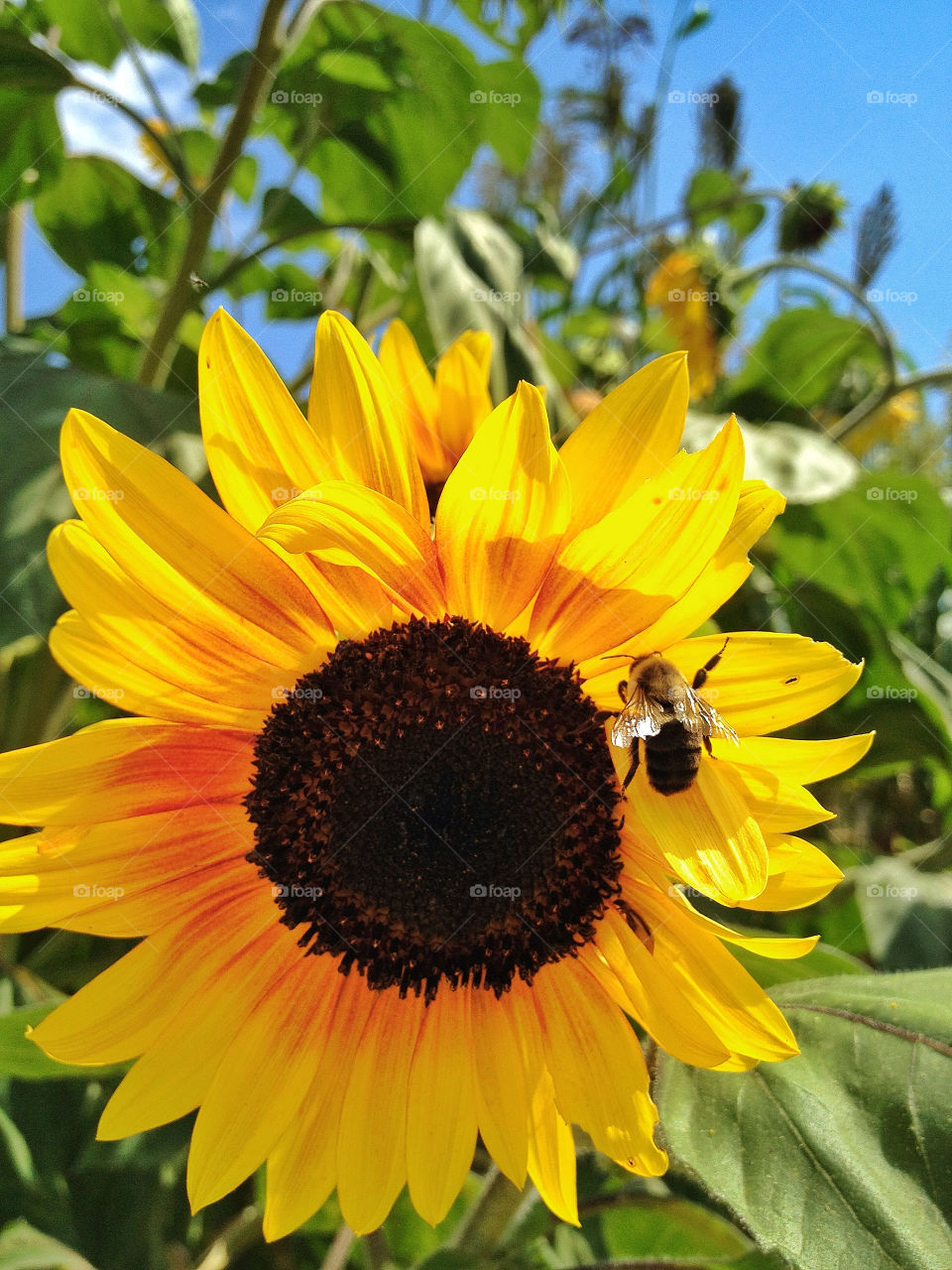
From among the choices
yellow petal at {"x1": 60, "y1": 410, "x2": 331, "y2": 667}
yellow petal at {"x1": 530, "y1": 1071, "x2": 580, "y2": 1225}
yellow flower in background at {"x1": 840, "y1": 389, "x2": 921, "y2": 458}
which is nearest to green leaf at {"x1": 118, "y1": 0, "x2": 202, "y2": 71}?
yellow petal at {"x1": 60, "y1": 410, "x2": 331, "y2": 667}

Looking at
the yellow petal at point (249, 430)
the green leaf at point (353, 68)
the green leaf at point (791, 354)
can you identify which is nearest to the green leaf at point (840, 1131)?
the yellow petal at point (249, 430)

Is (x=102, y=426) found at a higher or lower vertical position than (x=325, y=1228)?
higher

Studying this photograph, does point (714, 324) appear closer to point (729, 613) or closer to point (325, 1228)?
point (729, 613)

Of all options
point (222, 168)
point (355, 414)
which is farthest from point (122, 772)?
point (222, 168)

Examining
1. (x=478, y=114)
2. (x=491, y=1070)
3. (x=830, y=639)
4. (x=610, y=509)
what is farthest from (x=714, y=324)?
(x=491, y=1070)

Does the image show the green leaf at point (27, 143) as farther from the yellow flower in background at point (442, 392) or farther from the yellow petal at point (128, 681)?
the yellow petal at point (128, 681)

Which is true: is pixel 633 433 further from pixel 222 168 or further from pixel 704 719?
pixel 222 168

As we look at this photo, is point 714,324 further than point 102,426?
Yes
